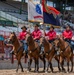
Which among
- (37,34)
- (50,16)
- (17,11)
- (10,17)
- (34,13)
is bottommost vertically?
(37,34)

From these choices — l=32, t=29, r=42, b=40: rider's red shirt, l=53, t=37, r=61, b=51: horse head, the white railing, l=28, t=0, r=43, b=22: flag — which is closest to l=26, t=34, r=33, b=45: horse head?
l=32, t=29, r=42, b=40: rider's red shirt

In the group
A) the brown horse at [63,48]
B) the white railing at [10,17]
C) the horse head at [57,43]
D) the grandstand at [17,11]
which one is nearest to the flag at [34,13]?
the horse head at [57,43]

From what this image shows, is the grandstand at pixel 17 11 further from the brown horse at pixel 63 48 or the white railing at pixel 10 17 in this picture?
the brown horse at pixel 63 48

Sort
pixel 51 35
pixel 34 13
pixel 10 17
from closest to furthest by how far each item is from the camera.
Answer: pixel 51 35 < pixel 34 13 < pixel 10 17

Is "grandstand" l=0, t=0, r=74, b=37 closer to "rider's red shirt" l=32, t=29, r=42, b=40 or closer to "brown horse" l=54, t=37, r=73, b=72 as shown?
"rider's red shirt" l=32, t=29, r=42, b=40

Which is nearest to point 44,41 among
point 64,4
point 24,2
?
point 24,2

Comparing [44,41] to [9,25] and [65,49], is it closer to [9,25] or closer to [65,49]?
[65,49]

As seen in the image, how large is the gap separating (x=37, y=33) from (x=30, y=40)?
975 mm

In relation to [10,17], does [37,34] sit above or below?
below

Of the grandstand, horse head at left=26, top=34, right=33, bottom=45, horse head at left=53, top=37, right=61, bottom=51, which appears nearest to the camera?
horse head at left=26, top=34, right=33, bottom=45

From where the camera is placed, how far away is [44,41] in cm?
1582

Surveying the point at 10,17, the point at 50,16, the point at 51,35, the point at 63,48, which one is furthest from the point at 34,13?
the point at 10,17

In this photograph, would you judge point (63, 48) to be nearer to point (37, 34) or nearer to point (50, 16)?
point (37, 34)

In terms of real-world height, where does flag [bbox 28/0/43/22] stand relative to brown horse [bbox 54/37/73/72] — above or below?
above
